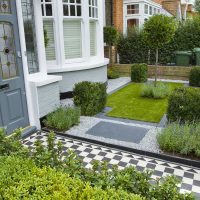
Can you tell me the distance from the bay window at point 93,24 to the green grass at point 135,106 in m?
1.90

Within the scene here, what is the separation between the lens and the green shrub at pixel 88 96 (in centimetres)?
634

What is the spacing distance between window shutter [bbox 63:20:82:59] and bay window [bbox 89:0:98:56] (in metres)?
0.78

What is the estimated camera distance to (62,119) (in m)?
5.71

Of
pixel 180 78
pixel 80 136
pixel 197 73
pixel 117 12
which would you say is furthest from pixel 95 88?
pixel 117 12

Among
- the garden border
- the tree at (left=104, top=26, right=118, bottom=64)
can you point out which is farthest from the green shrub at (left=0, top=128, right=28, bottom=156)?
the tree at (left=104, top=26, right=118, bottom=64)

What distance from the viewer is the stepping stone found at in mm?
5242

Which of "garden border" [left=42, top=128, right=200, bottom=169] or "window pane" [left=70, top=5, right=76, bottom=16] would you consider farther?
"window pane" [left=70, top=5, right=76, bottom=16]

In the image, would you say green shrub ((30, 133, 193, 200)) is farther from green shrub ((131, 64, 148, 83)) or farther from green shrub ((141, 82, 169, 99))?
green shrub ((131, 64, 148, 83))

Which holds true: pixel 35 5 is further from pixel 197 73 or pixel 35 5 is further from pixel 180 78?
pixel 180 78

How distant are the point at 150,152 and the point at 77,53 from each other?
478cm

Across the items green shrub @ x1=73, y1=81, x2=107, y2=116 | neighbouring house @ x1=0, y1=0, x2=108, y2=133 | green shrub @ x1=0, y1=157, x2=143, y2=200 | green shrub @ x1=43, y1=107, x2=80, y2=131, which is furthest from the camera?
green shrub @ x1=73, y1=81, x2=107, y2=116

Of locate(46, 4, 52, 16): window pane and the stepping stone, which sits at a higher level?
locate(46, 4, 52, 16): window pane

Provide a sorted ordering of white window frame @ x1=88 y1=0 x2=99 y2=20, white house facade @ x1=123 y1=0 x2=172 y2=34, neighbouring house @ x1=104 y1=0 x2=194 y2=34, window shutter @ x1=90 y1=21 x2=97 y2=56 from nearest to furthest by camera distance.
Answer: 1. white window frame @ x1=88 y1=0 x2=99 y2=20
2. window shutter @ x1=90 y1=21 x2=97 y2=56
3. neighbouring house @ x1=104 y1=0 x2=194 y2=34
4. white house facade @ x1=123 y1=0 x2=172 y2=34

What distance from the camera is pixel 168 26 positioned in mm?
7836
